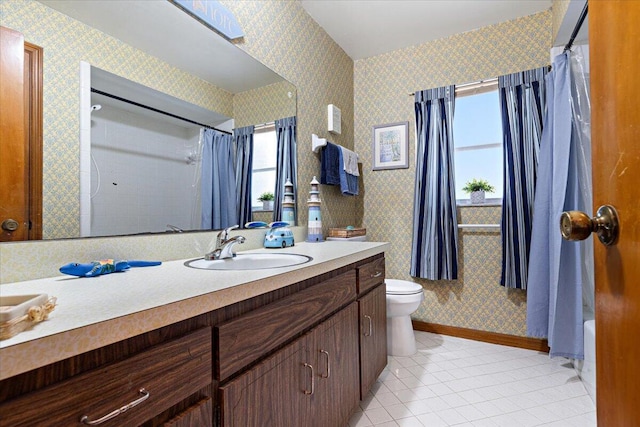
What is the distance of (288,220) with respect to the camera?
6.36 feet

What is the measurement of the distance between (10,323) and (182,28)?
4.33 ft

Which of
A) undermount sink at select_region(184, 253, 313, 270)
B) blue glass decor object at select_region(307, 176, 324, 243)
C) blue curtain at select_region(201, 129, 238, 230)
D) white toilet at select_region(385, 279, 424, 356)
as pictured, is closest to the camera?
undermount sink at select_region(184, 253, 313, 270)

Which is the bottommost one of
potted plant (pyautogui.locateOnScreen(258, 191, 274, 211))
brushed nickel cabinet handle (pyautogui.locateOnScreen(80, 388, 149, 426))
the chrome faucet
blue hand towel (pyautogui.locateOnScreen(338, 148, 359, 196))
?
brushed nickel cabinet handle (pyautogui.locateOnScreen(80, 388, 149, 426))

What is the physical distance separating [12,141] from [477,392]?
2269 mm

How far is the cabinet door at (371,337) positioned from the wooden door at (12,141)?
127 cm

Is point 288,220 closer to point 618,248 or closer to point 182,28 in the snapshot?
point 182,28

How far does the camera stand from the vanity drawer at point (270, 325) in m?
0.76

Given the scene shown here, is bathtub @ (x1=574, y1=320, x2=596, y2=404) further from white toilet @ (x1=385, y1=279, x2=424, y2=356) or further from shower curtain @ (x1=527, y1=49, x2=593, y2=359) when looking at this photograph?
white toilet @ (x1=385, y1=279, x2=424, y2=356)

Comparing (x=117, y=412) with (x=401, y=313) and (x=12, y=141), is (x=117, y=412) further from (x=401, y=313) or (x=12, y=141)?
(x=401, y=313)

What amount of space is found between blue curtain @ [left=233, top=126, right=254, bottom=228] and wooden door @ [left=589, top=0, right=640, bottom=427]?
138 cm

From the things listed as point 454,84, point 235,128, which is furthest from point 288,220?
point 454,84

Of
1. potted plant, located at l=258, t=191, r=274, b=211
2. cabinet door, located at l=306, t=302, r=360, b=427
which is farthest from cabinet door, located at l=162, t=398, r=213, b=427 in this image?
potted plant, located at l=258, t=191, r=274, b=211

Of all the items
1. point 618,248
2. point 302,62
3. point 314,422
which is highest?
point 302,62

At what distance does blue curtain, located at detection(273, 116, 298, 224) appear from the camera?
1.90 meters
